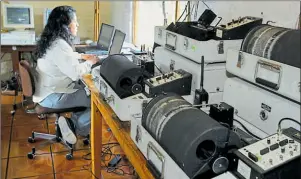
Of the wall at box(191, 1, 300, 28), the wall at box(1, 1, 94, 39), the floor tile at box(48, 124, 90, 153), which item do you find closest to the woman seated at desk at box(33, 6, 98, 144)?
the floor tile at box(48, 124, 90, 153)

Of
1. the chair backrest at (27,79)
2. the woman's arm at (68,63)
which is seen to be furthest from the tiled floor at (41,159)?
the woman's arm at (68,63)

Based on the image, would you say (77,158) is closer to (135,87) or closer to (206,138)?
(135,87)

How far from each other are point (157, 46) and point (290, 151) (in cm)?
132

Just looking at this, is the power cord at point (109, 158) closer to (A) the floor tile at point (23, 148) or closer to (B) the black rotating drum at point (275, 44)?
(A) the floor tile at point (23, 148)

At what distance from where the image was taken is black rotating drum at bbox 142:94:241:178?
981mm

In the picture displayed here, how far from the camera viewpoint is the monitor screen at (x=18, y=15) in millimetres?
4344

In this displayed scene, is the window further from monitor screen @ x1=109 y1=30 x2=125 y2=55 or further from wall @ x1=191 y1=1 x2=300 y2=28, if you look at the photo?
wall @ x1=191 y1=1 x2=300 y2=28

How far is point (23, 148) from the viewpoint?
10.0 feet

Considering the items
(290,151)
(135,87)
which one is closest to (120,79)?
(135,87)

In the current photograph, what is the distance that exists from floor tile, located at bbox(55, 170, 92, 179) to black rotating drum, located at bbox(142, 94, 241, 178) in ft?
5.52

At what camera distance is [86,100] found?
2861 millimetres

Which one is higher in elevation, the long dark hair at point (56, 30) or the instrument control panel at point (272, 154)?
the long dark hair at point (56, 30)

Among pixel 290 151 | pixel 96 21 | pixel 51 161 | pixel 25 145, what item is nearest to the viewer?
pixel 290 151

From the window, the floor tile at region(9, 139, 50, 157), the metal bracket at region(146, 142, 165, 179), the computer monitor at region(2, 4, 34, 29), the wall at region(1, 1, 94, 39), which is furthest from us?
the wall at region(1, 1, 94, 39)
